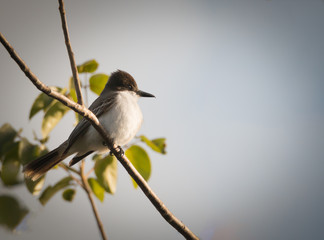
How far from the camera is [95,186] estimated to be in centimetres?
323

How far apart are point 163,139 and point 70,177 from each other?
35.7 inches

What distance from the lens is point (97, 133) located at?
3504mm

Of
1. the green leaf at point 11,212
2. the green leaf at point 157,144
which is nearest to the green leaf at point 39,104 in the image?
the green leaf at point 11,212

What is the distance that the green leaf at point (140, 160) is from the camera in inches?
120

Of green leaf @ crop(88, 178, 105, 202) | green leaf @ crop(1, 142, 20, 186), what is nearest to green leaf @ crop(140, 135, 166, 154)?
green leaf @ crop(88, 178, 105, 202)

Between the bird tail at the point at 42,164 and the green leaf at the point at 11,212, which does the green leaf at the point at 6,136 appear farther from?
the green leaf at the point at 11,212

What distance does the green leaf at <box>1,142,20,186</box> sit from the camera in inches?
115

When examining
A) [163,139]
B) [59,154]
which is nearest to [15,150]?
[59,154]

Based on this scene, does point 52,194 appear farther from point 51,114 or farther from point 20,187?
point 51,114

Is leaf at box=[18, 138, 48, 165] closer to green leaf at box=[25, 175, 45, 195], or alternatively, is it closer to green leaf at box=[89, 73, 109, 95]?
green leaf at box=[25, 175, 45, 195]

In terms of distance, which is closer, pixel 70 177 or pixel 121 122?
pixel 70 177

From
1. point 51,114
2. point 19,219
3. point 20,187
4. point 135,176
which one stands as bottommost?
point 19,219

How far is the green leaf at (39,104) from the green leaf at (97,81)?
414 mm

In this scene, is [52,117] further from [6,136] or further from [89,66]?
[89,66]
